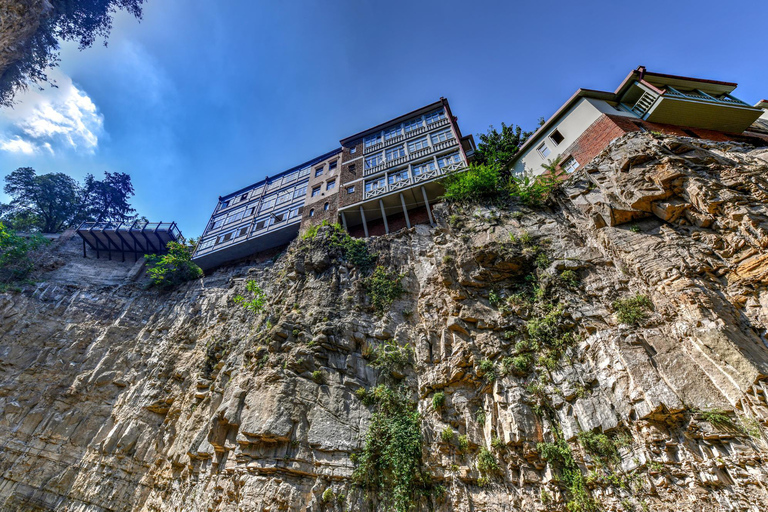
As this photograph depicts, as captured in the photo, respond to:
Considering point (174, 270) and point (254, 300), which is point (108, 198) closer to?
point (174, 270)

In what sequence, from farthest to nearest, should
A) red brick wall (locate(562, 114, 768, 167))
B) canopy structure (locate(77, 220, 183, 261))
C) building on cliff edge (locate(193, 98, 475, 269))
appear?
→ 1. canopy structure (locate(77, 220, 183, 261))
2. building on cliff edge (locate(193, 98, 475, 269))
3. red brick wall (locate(562, 114, 768, 167))

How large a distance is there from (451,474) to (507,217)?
11935 millimetres

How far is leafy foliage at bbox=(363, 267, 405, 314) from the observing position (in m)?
16.9

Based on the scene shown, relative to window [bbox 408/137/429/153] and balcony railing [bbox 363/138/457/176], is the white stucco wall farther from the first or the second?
window [bbox 408/137/429/153]

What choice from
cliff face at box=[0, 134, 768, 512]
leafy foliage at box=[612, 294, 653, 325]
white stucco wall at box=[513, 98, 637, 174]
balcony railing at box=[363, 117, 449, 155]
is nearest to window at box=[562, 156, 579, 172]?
white stucco wall at box=[513, 98, 637, 174]

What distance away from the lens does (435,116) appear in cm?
2795

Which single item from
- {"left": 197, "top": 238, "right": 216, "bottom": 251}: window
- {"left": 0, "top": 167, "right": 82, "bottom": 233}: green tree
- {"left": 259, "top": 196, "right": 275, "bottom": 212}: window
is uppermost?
{"left": 0, "top": 167, "right": 82, "bottom": 233}: green tree

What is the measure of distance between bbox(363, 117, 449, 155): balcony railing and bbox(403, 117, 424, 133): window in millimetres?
415

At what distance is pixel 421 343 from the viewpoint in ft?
48.4

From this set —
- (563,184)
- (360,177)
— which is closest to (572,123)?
(563,184)

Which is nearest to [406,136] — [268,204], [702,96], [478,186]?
[478,186]

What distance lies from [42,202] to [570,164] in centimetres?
5084

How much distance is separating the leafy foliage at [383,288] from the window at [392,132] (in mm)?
15320

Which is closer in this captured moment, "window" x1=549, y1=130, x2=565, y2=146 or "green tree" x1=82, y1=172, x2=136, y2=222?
"window" x1=549, y1=130, x2=565, y2=146
